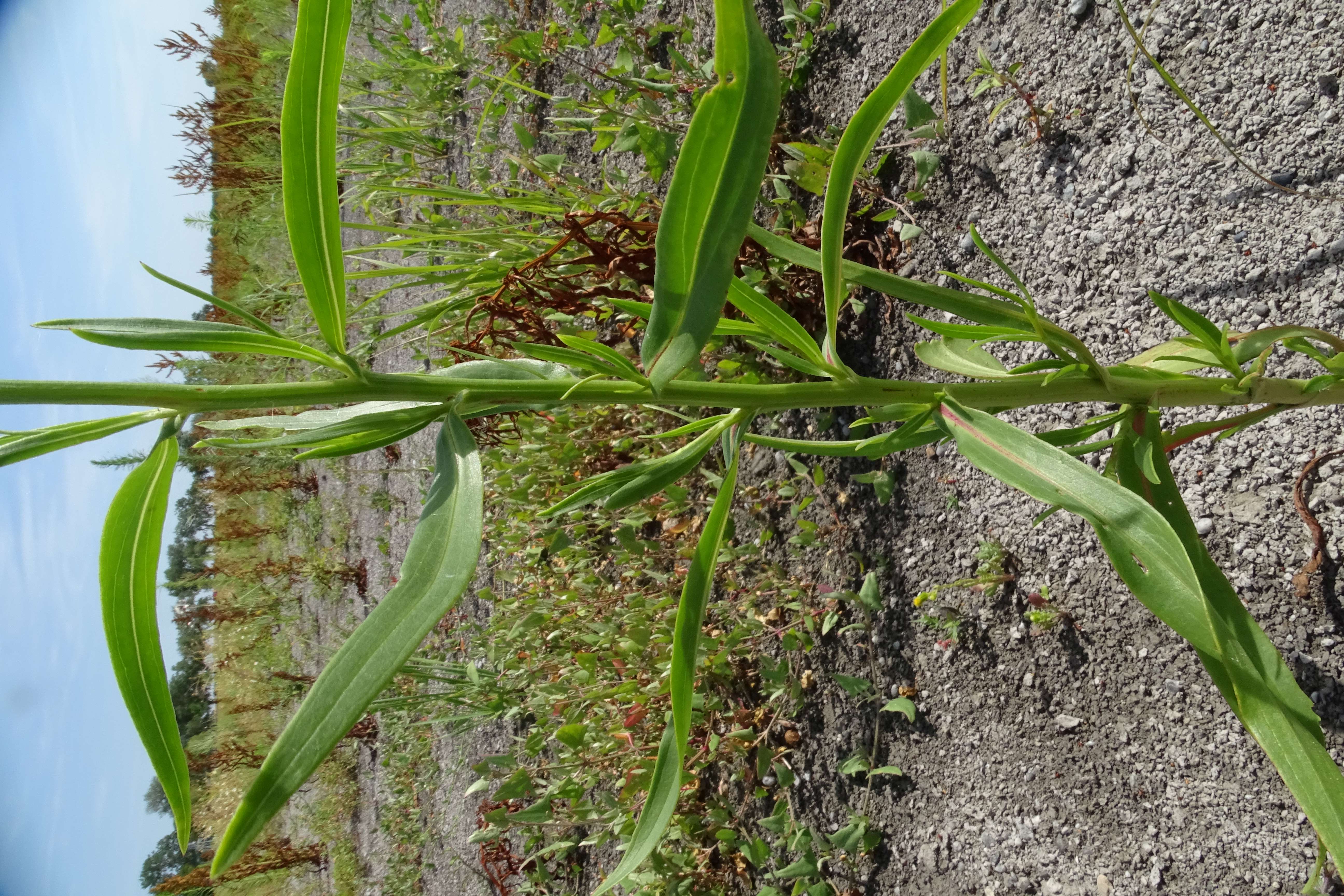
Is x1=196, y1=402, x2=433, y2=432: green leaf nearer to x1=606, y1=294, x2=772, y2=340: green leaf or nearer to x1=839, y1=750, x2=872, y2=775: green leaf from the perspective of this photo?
x1=606, y1=294, x2=772, y2=340: green leaf

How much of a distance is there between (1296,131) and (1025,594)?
3.17 feet

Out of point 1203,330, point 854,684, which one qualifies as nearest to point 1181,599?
point 1203,330

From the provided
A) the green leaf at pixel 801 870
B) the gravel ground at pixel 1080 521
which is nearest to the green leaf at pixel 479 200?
the gravel ground at pixel 1080 521

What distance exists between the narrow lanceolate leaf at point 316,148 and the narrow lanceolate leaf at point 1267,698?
96 centimetres

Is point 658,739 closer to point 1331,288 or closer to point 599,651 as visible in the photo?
point 599,651

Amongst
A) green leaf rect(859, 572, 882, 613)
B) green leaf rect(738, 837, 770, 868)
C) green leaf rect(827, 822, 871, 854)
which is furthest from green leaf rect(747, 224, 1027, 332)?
green leaf rect(738, 837, 770, 868)

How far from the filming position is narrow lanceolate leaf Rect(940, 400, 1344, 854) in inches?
31.4

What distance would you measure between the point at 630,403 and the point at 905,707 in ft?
A: 4.11

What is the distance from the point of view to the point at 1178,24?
142 cm

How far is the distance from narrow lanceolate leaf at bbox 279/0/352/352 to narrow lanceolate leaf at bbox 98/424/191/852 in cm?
22

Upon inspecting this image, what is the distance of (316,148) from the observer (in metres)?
0.81

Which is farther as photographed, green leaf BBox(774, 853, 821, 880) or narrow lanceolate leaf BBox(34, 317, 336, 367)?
green leaf BBox(774, 853, 821, 880)

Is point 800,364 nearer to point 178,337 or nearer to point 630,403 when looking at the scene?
point 630,403

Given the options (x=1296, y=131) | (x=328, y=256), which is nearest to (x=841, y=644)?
(x=1296, y=131)
